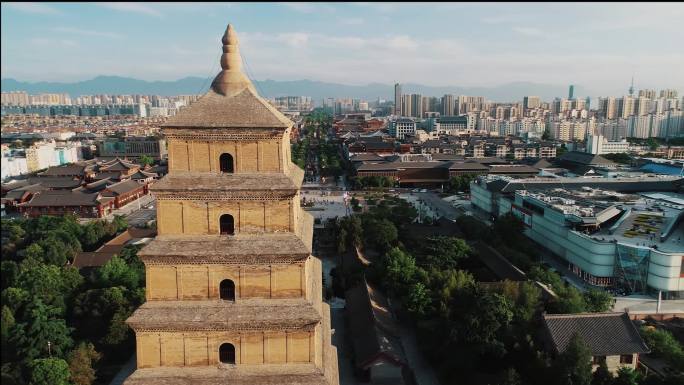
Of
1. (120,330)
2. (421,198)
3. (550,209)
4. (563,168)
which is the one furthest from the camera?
(563,168)

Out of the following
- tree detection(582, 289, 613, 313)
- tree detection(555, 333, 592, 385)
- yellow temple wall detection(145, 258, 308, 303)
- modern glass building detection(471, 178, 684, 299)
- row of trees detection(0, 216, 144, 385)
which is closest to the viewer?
yellow temple wall detection(145, 258, 308, 303)

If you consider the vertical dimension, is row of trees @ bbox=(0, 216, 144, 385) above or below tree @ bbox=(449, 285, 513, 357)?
below

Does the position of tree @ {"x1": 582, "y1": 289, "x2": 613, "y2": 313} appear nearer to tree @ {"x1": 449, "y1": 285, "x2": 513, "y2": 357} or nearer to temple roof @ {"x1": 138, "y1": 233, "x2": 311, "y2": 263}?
tree @ {"x1": 449, "y1": 285, "x2": 513, "y2": 357}

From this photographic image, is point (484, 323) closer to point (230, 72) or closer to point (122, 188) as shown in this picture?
point (230, 72)

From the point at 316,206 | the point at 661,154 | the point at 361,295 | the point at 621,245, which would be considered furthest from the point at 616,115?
the point at 361,295

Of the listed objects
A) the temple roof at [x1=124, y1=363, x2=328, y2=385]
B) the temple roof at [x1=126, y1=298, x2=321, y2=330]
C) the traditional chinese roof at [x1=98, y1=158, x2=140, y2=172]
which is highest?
the temple roof at [x1=126, y1=298, x2=321, y2=330]

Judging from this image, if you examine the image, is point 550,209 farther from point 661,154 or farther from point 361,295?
point 661,154

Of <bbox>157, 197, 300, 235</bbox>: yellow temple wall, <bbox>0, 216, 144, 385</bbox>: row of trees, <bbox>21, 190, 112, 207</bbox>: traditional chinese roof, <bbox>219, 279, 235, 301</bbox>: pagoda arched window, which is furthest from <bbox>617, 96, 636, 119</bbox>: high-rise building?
<bbox>219, 279, 235, 301</bbox>: pagoda arched window
